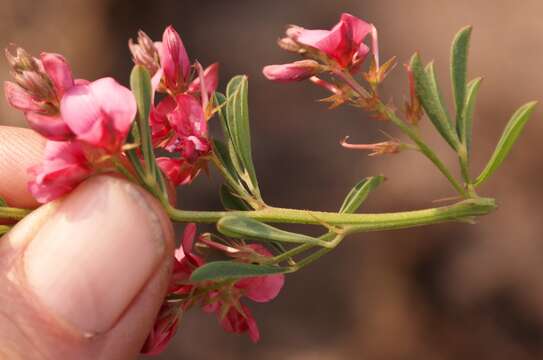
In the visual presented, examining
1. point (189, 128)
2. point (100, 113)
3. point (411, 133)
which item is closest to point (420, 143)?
point (411, 133)

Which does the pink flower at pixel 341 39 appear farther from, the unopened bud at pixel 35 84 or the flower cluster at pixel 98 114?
the unopened bud at pixel 35 84

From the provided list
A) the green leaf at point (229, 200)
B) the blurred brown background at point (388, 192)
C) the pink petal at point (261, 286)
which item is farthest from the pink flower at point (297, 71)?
the blurred brown background at point (388, 192)

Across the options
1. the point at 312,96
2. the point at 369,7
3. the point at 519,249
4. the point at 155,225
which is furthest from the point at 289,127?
the point at 155,225

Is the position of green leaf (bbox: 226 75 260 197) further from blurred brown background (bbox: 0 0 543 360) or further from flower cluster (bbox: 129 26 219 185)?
blurred brown background (bbox: 0 0 543 360)

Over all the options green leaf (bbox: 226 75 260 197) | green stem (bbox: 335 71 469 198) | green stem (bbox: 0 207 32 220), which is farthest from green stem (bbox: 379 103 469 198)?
green stem (bbox: 0 207 32 220)

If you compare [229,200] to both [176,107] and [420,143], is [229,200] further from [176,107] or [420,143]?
[420,143]
